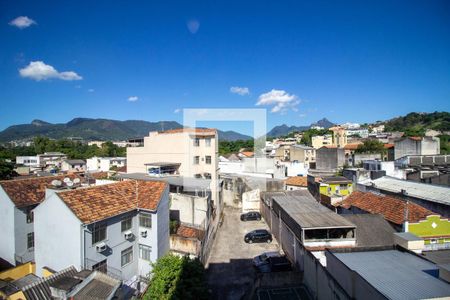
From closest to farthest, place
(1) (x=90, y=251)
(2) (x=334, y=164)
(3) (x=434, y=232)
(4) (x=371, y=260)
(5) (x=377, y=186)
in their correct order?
(4) (x=371, y=260), (1) (x=90, y=251), (3) (x=434, y=232), (5) (x=377, y=186), (2) (x=334, y=164)

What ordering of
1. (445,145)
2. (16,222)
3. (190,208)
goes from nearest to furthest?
(16,222)
(190,208)
(445,145)

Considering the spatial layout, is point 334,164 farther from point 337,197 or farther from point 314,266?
point 314,266

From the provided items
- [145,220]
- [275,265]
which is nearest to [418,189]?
[275,265]

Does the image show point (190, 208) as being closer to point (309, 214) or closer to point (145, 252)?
point (145, 252)

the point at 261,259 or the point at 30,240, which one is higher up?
the point at 30,240

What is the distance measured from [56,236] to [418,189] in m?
25.5

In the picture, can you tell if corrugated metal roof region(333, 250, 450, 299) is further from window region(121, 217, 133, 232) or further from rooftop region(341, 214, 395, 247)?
window region(121, 217, 133, 232)

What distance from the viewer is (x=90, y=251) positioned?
40.1 ft

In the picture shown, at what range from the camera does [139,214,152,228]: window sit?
48.6 feet

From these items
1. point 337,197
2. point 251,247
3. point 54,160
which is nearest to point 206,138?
point 251,247

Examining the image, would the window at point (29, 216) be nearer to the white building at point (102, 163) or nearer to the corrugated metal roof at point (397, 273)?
the corrugated metal roof at point (397, 273)

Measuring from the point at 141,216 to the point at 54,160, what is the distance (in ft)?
255

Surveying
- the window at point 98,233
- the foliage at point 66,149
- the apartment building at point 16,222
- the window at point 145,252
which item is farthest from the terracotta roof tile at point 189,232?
the foliage at point 66,149

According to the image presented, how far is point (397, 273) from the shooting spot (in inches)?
313
